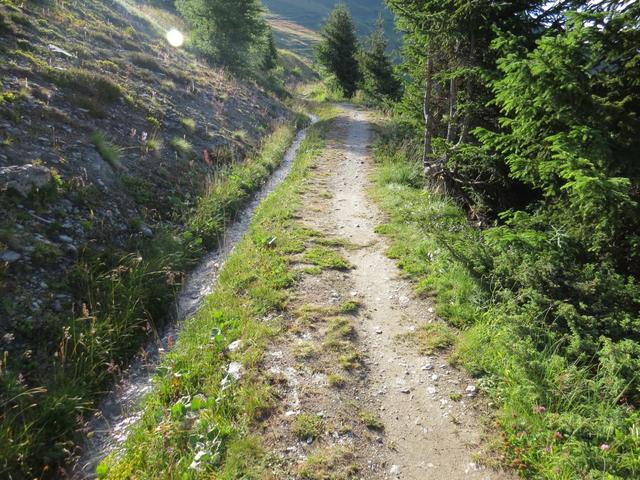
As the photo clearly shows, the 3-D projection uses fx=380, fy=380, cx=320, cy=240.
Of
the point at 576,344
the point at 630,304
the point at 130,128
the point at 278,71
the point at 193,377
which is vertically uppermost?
the point at 278,71

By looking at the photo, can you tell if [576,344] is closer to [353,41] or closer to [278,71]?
[353,41]

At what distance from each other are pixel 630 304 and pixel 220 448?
569 cm

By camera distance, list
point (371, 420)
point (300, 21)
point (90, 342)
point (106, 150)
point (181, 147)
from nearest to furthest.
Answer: point (371, 420) < point (90, 342) < point (106, 150) < point (181, 147) < point (300, 21)

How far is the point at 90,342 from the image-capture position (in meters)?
6.12

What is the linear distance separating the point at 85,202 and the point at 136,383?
4431mm

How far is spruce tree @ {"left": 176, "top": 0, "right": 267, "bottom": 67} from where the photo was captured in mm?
23797

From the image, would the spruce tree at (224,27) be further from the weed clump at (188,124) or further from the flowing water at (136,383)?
the flowing water at (136,383)

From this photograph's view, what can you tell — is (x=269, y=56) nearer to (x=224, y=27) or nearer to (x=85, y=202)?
(x=224, y=27)

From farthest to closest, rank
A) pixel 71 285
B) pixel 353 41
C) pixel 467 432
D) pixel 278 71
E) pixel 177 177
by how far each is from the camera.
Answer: pixel 278 71 < pixel 353 41 < pixel 177 177 < pixel 71 285 < pixel 467 432

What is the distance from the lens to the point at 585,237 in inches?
232

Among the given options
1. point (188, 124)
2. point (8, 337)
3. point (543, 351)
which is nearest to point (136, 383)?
point (8, 337)

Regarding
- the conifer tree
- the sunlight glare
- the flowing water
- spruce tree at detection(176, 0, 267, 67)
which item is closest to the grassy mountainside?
the flowing water

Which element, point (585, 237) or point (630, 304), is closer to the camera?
point (630, 304)

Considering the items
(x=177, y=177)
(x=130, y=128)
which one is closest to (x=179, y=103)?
(x=130, y=128)
